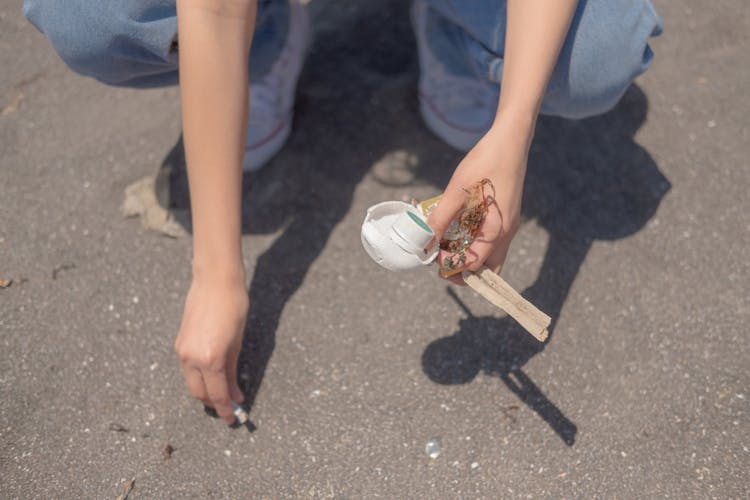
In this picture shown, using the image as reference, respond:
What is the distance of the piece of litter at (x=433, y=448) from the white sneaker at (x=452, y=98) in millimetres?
722

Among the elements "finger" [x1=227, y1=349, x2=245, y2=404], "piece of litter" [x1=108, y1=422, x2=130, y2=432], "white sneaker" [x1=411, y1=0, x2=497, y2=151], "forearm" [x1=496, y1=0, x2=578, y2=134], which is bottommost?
"piece of litter" [x1=108, y1=422, x2=130, y2=432]

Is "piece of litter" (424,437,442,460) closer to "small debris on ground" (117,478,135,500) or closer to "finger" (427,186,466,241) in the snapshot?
"finger" (427,186,466,241)

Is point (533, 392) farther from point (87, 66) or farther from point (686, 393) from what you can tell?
point (87, 66)

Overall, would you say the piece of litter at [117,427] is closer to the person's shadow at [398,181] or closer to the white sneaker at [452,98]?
the person's shadow at [398,181]

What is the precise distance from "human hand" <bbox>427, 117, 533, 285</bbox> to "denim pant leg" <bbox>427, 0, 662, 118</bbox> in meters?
0.27

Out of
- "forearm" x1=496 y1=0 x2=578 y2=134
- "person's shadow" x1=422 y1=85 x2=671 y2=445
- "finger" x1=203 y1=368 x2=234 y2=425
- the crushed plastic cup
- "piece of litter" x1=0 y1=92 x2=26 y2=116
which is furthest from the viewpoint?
"piece of litter" x1=0 y1=92 x2=26 y2=116

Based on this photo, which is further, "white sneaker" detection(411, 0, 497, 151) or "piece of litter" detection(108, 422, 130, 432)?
"white sneaker" detection(411, 0, 497, 151)

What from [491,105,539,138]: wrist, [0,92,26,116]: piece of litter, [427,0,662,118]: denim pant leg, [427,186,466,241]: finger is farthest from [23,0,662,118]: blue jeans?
[0,92,26,116]: piece of litter

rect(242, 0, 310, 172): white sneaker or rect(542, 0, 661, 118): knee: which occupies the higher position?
rect(542, 0, 661, 118): knee

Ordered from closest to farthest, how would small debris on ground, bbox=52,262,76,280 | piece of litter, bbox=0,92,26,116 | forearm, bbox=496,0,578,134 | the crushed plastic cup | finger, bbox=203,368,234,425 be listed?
the crushed plastic cup, forearm, bbox=496,0,578,134, finger, bbox=203,368,234,425, small debris on ground, bbox=52,262,76,280, piece of litter, bbox=0,92,26,116

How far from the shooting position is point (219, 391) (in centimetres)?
127

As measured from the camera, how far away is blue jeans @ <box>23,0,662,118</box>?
1.29m

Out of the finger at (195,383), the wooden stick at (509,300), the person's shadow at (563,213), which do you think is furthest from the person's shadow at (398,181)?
the wooden stick at (509,300)

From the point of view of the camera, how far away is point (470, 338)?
1438 millimetres
